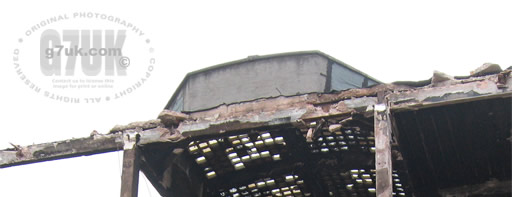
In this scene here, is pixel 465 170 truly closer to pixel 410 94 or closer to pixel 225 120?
pixel 410 94

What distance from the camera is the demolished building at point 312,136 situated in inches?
527

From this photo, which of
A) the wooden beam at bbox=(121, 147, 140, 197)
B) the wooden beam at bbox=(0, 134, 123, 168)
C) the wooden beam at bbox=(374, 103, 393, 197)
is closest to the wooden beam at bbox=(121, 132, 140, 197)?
the wooden beam at bbox=(121, 147, 140, 197)

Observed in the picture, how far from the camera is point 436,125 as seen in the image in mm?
14180

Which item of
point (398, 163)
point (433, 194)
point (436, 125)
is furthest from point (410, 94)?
point (433, 194)

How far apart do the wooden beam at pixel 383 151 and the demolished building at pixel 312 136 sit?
0.6 inches

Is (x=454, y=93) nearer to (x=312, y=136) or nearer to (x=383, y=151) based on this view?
(x=383, y=151)

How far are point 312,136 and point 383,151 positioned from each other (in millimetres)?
1149

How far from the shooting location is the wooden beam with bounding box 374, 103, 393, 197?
12.3 meters

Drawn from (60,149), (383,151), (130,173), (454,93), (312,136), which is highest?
(454,93)

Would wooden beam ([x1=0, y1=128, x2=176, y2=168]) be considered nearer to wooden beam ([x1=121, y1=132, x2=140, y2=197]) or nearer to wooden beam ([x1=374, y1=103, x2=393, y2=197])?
wooden beam ([x1=121, y1=132, x2=140, y2=197])

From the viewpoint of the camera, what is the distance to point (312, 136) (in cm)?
1338

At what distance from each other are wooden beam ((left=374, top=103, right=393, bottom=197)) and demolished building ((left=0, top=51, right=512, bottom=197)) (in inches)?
0.6

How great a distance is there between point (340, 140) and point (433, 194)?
2.20m

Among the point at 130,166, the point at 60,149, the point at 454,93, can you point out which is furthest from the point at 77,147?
the point at 454,93
